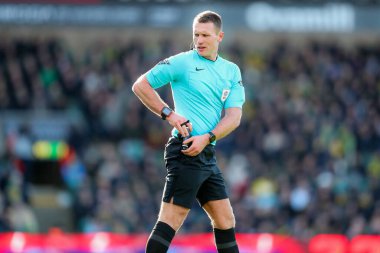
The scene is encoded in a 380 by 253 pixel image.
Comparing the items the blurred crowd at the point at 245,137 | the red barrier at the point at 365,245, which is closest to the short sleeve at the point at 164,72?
the red barrier at the point at 365,245

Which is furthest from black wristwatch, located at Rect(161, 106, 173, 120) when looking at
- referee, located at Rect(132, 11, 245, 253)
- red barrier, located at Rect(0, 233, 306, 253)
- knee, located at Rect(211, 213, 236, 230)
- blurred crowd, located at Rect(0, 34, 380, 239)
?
blurred crowd, located at Rect(0, 34, 380, 239)

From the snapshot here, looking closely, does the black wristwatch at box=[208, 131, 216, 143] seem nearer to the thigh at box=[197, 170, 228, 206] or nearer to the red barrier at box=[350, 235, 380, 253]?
the thigh at box=[197, 170, 228, 206]

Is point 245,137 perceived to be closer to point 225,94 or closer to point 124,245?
point 124,245

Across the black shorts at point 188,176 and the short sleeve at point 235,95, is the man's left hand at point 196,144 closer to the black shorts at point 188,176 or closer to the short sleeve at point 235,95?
the black shorts at point 188,176

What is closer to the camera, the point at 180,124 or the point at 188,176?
the point at 180,124

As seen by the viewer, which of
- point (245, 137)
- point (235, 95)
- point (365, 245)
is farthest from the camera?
point (245, 137)

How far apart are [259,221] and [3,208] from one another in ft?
15.0

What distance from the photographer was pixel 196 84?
25.2ft

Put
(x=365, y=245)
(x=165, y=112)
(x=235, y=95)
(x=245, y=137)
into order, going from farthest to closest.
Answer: (x=245, y=137), (x=365, y=245), (x=235, y=95), (x=165, y=112)

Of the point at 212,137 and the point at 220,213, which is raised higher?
the point at 212,137

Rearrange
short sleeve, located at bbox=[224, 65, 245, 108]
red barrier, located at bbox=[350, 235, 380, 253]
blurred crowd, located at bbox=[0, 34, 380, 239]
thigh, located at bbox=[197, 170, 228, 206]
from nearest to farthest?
thigh, located at bbox=[197, 170, 228, 206] < short sleeve, located at bbox=[224, 65, 245, 108] < red barrier, located at bbox=[350, 235, 380, 253] < blurred crowd, located at bbox=[0, 34, 380, 239]

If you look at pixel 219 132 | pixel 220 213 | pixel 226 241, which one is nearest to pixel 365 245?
pixel 226 241

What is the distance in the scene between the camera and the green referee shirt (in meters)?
7.64

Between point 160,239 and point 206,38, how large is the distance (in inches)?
→ 60.7
